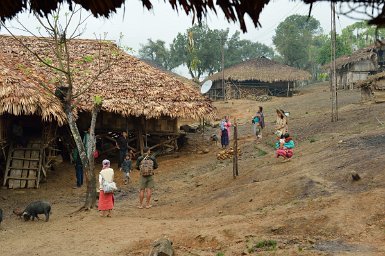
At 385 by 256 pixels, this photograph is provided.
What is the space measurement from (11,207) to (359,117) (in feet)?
46.0

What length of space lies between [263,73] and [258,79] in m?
1.04

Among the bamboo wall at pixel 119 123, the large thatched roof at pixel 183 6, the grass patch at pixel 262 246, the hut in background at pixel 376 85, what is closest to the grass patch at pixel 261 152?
the bamboo wall at pixel 119 123

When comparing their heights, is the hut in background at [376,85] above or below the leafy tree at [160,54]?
below

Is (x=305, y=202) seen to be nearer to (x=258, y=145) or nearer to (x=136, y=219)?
(x=136, y=219)

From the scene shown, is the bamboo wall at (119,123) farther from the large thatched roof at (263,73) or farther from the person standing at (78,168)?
the large thatched roof at (263,73)

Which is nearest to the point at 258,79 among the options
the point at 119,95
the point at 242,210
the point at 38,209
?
the point at 119,95

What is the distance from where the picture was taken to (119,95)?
17.8 m

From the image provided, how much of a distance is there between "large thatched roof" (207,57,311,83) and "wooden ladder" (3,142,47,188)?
88.1 ft

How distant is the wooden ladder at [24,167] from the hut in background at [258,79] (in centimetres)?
2585

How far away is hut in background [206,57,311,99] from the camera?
40.2 metres

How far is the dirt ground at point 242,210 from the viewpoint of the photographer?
7605 mm

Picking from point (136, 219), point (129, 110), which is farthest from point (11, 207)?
point (129, 110)

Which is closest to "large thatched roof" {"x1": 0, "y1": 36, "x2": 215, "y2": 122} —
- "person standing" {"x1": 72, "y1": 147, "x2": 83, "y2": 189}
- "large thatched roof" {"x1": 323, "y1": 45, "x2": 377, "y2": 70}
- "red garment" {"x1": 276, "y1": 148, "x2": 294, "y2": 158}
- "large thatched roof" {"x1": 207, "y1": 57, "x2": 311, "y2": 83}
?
"person standing" {"x1": 72, "y1": 147, "x2": 83, "y2": 189}

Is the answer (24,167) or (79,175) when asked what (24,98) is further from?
(79,175)
